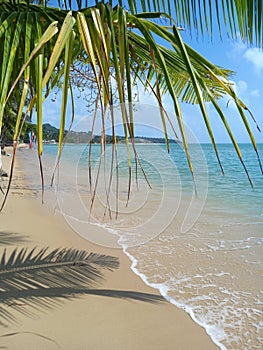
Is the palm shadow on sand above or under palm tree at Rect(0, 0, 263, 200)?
under

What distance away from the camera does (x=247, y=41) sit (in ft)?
4.31

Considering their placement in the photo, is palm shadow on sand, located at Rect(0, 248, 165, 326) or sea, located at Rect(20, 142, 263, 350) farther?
palm shadow on sand, located at Rect(0, 248, 165, 326)

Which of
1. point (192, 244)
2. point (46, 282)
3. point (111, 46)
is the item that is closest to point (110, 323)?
point (46, 282)

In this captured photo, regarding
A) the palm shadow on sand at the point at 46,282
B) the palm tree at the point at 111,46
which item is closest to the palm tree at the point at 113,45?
the palm tree at the point at 111,46

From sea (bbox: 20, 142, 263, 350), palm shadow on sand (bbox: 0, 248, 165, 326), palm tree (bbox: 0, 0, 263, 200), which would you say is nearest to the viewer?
palm tree (bbox: 0, 0, 263, 200)

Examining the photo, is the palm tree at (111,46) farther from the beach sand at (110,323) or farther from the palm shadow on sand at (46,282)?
the palm shadow on sand at (46,282)

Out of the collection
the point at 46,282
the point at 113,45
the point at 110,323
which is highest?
the point at 113,45

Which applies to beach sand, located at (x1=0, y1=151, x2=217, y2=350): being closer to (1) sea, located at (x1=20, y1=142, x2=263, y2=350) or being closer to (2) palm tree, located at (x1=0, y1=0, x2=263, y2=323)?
(1) sea, located at (x1=20, y1=142, x2=263, y2=350)

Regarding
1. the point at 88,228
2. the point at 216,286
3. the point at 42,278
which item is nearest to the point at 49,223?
the point at 88,228

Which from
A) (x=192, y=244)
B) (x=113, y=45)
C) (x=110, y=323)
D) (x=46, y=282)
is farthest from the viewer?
(x=192, y=244)

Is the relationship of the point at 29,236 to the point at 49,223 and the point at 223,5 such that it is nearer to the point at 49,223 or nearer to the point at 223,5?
the point at 49,223

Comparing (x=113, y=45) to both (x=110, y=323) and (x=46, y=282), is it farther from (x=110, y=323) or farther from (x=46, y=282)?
(x=46, y=282)

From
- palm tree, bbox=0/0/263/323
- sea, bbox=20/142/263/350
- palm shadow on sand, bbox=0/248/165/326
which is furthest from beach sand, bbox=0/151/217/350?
palm tree, bbox=0/0/263/323

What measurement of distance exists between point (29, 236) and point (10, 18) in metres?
4.26
